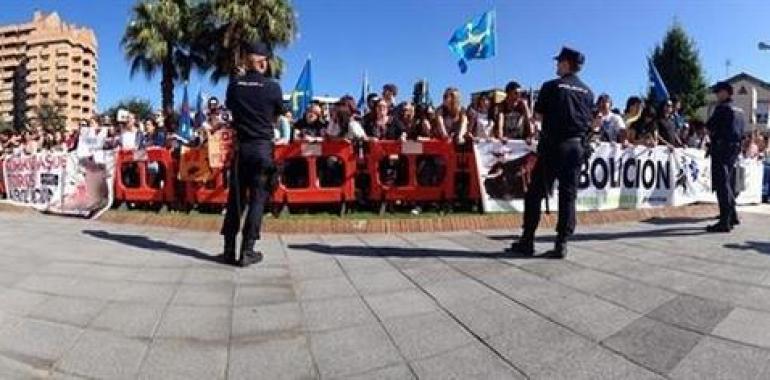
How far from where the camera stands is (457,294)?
4945 millimetres

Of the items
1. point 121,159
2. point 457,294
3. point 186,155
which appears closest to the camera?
point 457,294

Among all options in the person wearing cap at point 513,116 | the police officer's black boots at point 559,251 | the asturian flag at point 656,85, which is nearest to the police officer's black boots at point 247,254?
the police officer's black boots at point 559,251

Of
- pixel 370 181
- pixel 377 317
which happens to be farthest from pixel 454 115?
pixel 377 317

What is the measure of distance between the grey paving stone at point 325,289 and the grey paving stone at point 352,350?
0.80 m

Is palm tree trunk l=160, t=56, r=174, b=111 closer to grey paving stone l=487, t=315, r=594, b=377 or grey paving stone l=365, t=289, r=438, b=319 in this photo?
grey paving stone l=365, t=289, r=438, b=319

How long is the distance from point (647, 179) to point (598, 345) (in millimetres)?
7371

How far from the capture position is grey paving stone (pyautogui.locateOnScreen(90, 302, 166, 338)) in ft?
14.1

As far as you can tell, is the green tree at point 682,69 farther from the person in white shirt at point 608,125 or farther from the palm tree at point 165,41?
the person in white shirt at point 608,125

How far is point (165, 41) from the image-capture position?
2884cm

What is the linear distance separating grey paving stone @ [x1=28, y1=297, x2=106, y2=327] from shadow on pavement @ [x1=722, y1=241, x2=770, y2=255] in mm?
5697

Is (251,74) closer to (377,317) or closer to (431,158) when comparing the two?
(377,317)

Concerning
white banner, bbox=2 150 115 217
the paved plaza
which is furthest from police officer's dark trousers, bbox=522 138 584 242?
white banner, bbox=2 150 115 217

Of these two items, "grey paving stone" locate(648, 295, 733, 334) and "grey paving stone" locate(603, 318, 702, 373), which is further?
"grey paving stone" locate(648, 295, 733, 334)

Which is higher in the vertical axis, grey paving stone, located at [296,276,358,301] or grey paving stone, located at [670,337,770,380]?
grey paving stone, located at [296,276,358,301]
